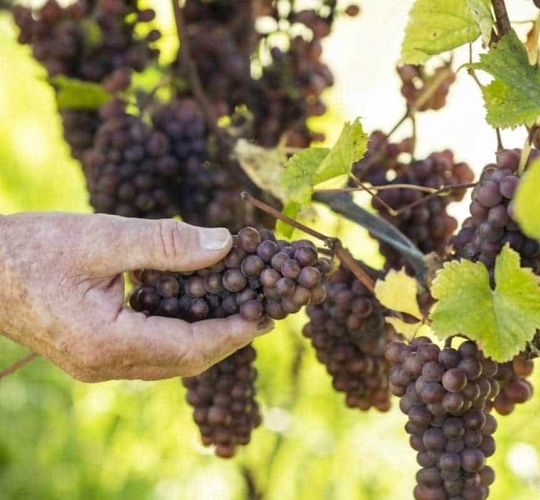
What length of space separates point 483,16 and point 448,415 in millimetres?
318

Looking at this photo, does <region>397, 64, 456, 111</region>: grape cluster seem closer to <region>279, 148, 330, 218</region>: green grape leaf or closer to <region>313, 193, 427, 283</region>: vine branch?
<region>313, 193, 427, 283</region>: vine branch

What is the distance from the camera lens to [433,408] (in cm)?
75

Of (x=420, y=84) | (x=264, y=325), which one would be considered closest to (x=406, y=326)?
(x=264, y=325)

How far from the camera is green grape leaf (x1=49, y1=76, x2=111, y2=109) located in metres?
1.27

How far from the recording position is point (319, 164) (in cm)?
88

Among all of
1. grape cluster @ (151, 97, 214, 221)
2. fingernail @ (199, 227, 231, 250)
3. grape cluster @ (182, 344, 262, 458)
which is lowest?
grape cluster @ (182, 344, 262, 458)

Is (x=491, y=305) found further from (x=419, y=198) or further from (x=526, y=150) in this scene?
(x=419, y=198)

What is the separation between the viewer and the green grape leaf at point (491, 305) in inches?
28.4

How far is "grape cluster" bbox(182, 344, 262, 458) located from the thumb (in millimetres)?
239

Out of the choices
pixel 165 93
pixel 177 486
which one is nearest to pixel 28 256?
pixel 165 93

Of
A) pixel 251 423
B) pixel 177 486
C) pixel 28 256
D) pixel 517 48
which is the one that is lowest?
pixel 177 486

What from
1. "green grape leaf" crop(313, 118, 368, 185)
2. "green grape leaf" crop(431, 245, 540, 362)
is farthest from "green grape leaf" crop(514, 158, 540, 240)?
"green grape leaf" crop(313, 118, 368, 185)

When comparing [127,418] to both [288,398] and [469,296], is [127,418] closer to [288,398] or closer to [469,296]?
[288,398]

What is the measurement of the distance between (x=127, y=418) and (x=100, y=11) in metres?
1.22
